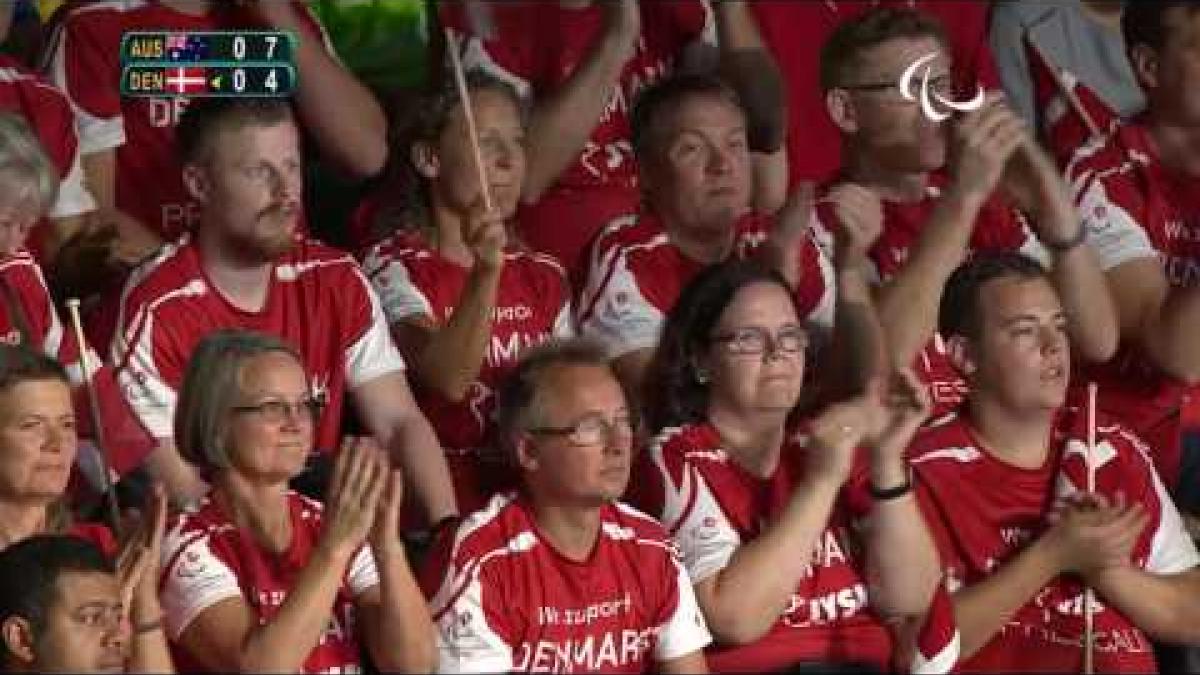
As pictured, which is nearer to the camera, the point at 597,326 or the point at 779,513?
the point at 779,513

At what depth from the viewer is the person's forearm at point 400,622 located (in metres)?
4.32

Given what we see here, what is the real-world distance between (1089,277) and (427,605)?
149 centimetres

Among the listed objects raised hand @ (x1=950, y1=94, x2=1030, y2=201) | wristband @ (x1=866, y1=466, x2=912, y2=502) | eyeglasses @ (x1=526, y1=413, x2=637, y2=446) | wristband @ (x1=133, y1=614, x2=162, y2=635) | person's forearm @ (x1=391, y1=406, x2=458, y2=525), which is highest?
raised hand @ (x1=950, y1=94, x2=1030, y2=201)

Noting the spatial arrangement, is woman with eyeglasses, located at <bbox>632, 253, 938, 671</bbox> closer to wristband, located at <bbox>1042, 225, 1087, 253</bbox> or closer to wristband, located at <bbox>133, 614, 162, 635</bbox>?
wristband, located at <bbox>1042, 225, 1087, 253</bbox>

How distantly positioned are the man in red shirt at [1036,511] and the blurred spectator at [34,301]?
4.13 feet

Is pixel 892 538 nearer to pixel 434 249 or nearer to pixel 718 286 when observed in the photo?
pixel 718 286

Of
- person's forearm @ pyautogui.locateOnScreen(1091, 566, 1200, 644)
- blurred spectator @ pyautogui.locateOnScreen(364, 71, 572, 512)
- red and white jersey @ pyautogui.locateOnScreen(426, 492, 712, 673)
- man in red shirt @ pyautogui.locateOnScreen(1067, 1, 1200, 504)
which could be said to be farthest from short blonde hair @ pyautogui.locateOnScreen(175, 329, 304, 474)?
man in red shirt @ pyautogui.locateOnScreen(1067, 1, 1200, 504)

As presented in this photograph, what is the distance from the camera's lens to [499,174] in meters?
5.33

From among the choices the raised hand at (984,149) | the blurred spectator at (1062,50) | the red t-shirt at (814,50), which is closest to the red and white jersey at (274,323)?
the raised hand at (984,149)

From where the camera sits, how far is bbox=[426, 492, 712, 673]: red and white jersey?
14.7 ft

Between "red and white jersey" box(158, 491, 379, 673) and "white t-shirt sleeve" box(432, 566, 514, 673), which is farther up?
"red and white jersey" box(158, 491, 379, 673)

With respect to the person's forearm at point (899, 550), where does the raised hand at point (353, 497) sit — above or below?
above

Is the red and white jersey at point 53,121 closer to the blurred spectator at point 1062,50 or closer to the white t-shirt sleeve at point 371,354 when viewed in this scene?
the white t-shirt sleeve at point 371,354

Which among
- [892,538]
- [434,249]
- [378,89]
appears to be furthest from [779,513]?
[378,89]
